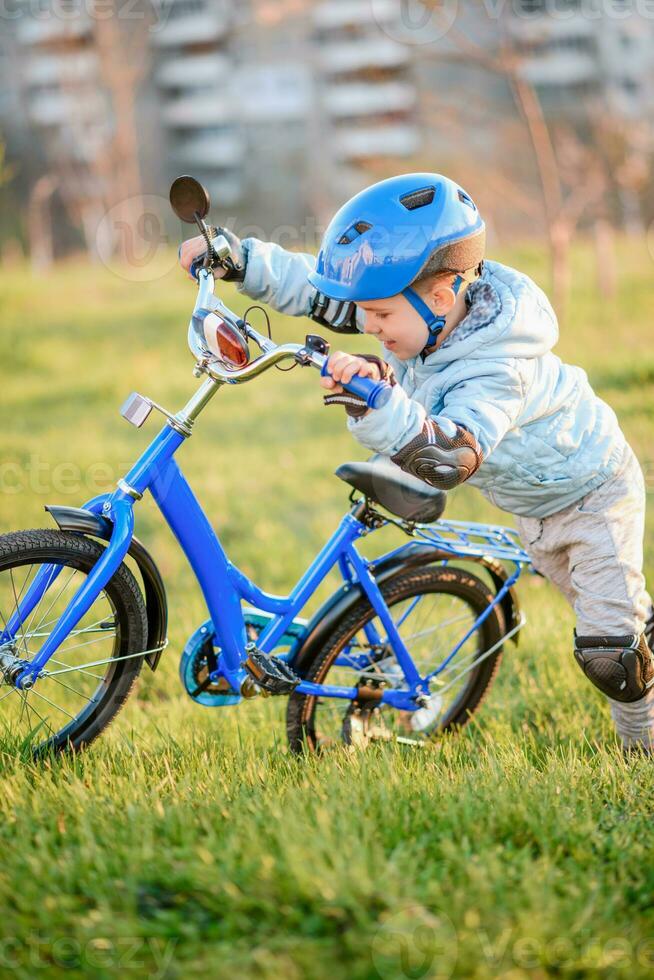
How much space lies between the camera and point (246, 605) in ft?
10.2

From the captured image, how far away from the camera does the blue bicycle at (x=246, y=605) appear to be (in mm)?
2459

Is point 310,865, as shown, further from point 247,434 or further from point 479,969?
point 247,434

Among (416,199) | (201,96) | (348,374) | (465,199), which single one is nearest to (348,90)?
(201,96)

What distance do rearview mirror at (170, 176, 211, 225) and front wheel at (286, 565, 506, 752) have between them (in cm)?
124

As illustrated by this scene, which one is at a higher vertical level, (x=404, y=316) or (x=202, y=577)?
(x=404, y=316)

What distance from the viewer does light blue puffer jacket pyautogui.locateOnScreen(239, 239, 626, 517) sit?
90.5 inches

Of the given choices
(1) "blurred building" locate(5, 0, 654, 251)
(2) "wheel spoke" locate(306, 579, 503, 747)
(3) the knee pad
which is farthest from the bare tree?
(3) the knee pad

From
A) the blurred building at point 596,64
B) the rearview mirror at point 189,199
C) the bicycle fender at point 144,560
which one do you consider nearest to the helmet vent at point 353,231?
the rearview mirror at point 189,199

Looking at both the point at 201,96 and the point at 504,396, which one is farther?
the point at 201,96

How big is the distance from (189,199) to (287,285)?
42cm

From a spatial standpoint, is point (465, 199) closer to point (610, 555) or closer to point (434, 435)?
point (434, 435)

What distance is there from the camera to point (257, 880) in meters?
1.96

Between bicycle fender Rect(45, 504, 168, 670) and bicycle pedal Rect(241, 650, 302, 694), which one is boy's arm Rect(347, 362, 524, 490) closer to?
bicycle fender Rect(45, 504, 168, 670)

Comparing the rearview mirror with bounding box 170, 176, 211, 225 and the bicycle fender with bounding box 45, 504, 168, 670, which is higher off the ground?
the rearview mirror with bounding box 170, 176, 211, 225
